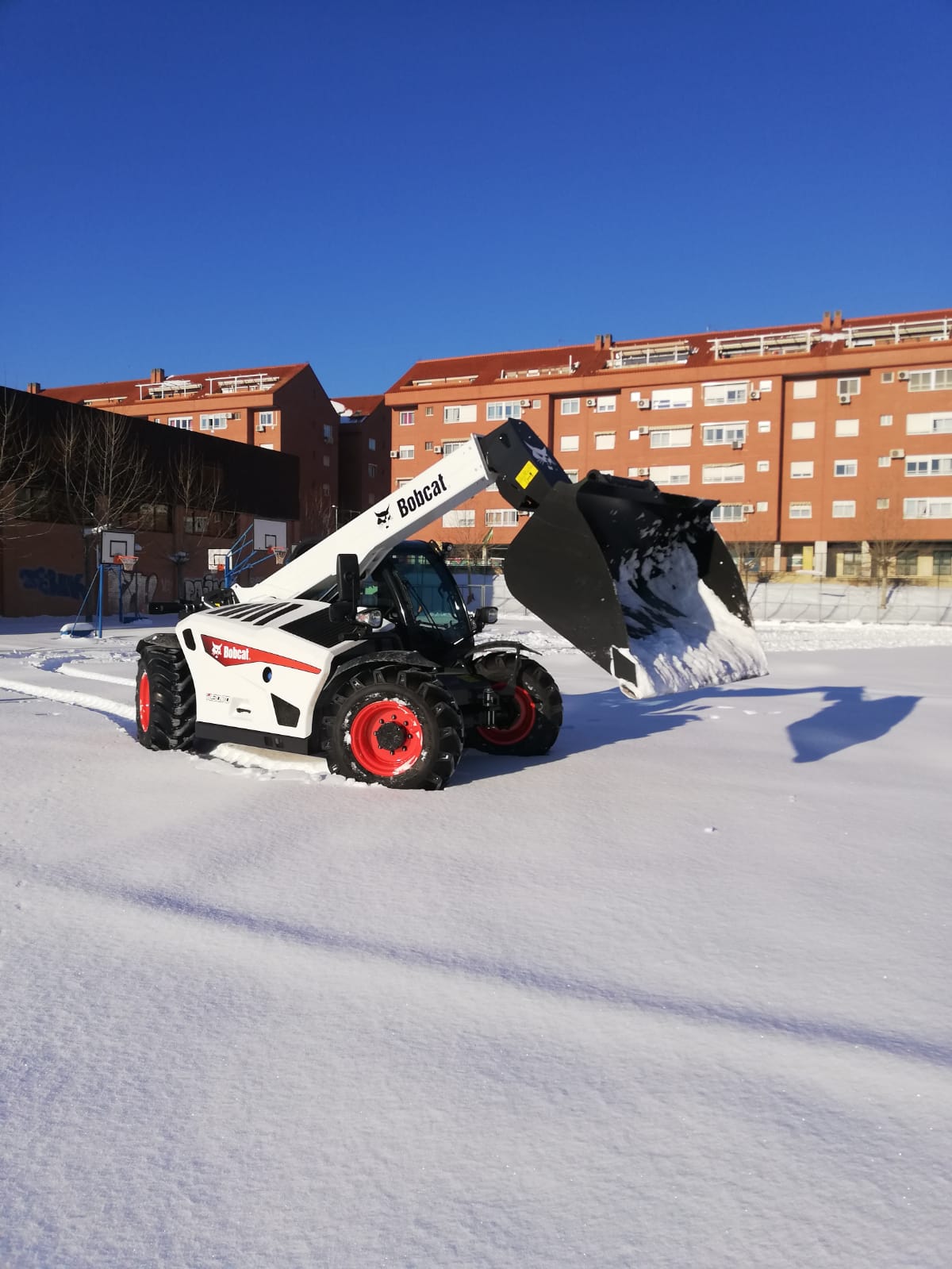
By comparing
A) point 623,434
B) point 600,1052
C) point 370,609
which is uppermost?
point 623,434

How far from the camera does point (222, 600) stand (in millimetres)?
8141

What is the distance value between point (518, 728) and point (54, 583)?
25.2 m

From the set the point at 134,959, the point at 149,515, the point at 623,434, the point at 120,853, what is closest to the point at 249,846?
the point at 120,853

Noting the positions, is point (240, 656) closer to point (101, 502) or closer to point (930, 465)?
point (101, 502)

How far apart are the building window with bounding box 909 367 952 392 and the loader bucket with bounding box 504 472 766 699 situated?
4284 cm

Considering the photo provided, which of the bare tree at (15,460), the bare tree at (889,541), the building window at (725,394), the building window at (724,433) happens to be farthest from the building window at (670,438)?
the bare tree at (15,460)

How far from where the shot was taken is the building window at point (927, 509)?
4281 centimetres

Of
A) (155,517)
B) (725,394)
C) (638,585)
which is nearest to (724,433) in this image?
(725,394)

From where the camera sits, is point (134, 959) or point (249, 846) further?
point (249, 846)

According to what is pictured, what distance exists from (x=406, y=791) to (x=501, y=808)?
74 centimetres

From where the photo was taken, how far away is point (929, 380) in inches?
1689

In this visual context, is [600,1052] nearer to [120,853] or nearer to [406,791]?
[120,853]

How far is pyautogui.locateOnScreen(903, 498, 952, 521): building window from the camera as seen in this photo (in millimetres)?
42812

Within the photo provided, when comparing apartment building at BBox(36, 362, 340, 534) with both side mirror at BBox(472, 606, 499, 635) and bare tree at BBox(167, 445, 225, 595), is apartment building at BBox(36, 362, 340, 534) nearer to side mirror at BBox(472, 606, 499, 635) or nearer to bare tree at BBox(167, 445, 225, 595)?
bare tree at BBox(167, 445, 225, 595)
